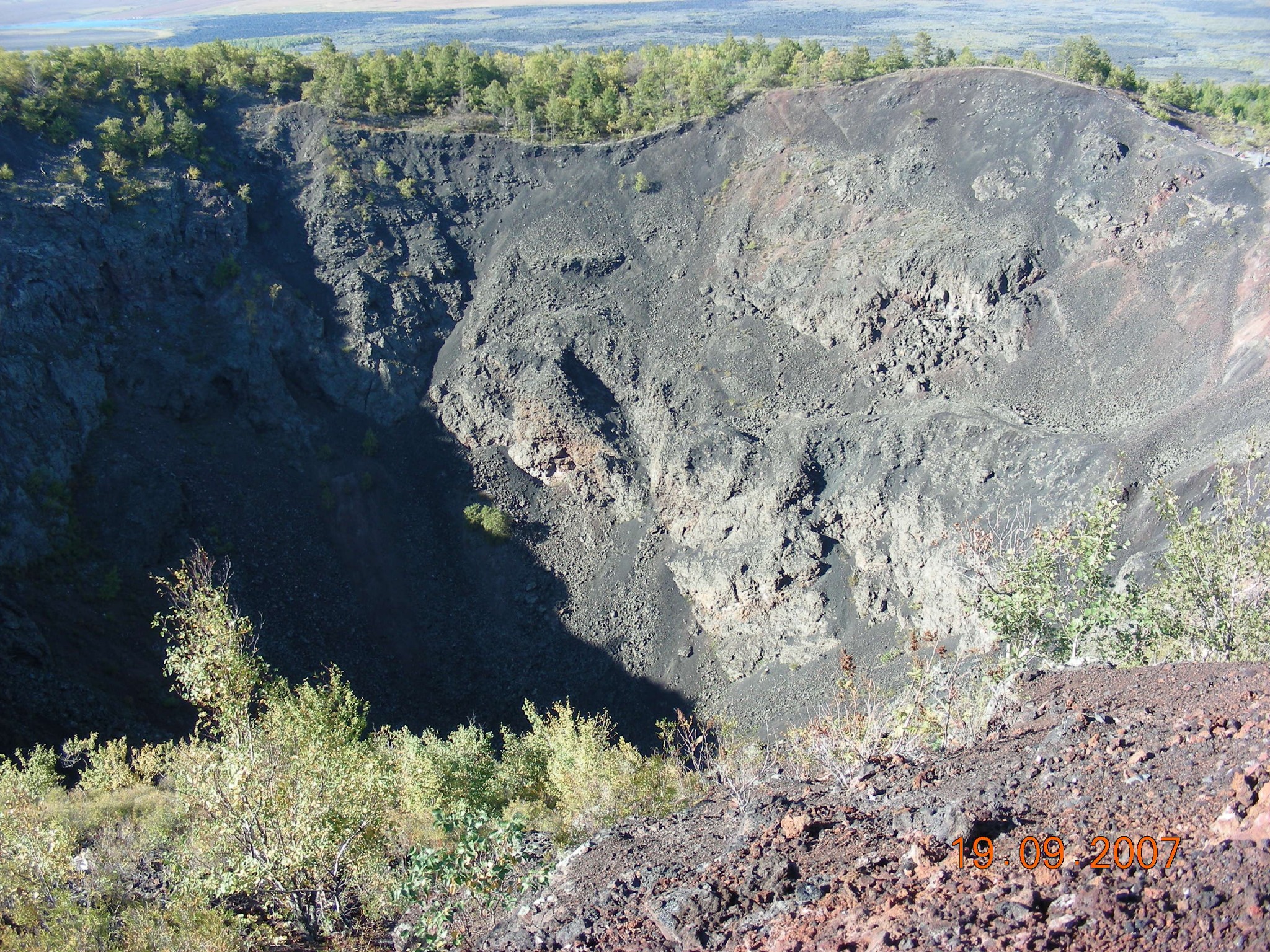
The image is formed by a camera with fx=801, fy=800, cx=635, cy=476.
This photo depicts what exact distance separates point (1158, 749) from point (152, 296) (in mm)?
37575

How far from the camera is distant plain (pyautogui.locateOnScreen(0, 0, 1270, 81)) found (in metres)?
72.9

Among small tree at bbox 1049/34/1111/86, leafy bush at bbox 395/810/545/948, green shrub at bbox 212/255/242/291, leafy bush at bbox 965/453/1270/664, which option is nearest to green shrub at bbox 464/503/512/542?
green shrub at bbox 212/255/242/291

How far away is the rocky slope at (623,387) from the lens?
93.5ft

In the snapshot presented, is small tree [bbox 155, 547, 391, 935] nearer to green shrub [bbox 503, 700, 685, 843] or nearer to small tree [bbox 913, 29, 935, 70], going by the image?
green shrub [bbox 503, 700, 685, 843]

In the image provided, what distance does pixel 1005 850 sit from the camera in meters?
7.70

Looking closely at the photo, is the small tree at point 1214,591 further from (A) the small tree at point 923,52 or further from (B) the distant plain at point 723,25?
(B) the distant plain at point 723,25

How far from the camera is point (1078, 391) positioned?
3088cm

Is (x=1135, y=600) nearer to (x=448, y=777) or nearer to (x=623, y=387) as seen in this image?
(x=448, y=777)

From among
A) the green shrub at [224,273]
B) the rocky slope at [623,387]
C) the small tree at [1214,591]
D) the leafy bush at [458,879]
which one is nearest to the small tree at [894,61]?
the rocky slope at [623,387]

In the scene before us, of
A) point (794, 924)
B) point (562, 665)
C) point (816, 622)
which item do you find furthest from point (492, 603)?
point (794, 924)

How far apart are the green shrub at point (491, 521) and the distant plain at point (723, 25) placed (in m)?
35.1
